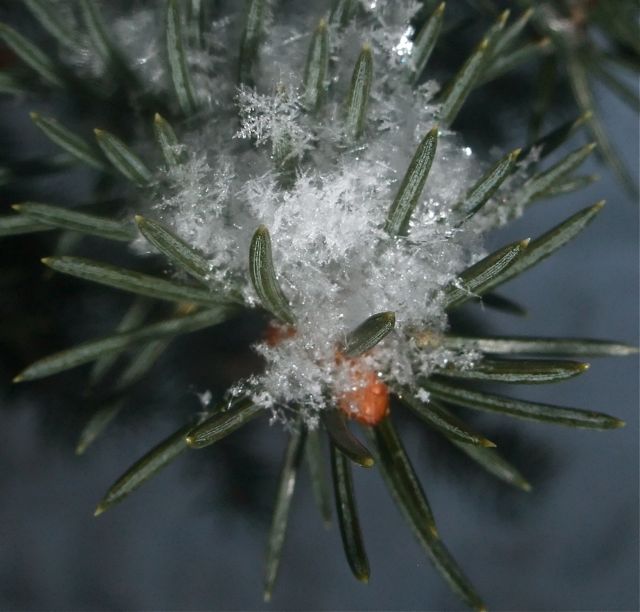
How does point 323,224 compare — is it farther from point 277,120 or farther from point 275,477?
point 275,477

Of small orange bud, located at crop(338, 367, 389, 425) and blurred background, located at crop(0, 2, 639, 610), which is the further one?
blurred background, located at crop(0, 2, 639, 610)

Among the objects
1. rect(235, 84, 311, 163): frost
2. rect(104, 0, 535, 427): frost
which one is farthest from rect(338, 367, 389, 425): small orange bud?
rect(235, 84, 311, 163): frost

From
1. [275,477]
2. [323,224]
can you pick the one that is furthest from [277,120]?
[275,477]

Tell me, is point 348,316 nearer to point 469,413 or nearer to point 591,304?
point 469,413

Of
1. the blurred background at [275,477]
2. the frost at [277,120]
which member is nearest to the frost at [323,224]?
the frost at [277,120]

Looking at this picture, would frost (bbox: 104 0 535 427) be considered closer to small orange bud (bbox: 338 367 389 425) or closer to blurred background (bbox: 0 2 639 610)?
small orange bud (bbox: 338 367 389 425)

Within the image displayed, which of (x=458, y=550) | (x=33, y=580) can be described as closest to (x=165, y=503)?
(x=33, y=580)

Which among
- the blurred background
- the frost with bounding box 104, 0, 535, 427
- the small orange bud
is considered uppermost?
the frost with bounding box 104, 0, 535, 427

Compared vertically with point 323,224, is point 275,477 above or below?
below
